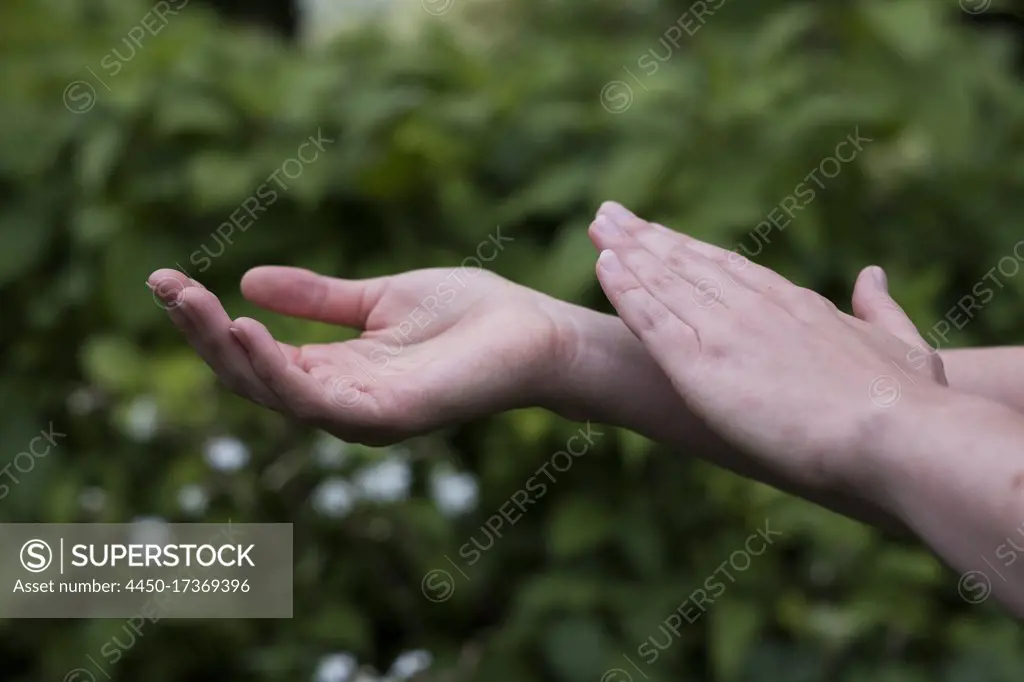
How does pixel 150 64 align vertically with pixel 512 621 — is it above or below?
above

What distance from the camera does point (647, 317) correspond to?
4.24 ft

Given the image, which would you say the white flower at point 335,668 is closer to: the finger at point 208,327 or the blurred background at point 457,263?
the blurred background at point 457,263

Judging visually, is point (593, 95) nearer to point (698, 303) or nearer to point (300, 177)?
point (300, 177)

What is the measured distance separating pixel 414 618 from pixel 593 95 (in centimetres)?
138

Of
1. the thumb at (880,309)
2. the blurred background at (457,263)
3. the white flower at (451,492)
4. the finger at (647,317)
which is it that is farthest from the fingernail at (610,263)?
the white flower at (451,492)

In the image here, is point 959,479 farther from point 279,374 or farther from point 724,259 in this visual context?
point 279,374

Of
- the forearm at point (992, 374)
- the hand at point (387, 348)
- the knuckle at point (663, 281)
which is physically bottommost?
the hand at point (387, 348)

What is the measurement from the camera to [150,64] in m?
2.58

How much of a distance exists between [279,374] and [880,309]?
2.62 feet

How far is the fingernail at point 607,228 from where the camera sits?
4.77ft

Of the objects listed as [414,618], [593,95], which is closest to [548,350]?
[414,618]

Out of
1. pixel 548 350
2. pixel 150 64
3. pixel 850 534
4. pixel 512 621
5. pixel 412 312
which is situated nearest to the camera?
pixel 548 350

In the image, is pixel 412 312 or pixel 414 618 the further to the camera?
pixel 414 618

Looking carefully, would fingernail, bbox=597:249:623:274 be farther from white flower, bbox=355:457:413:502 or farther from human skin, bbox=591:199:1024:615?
white flower, bbox=355:457:413:502
